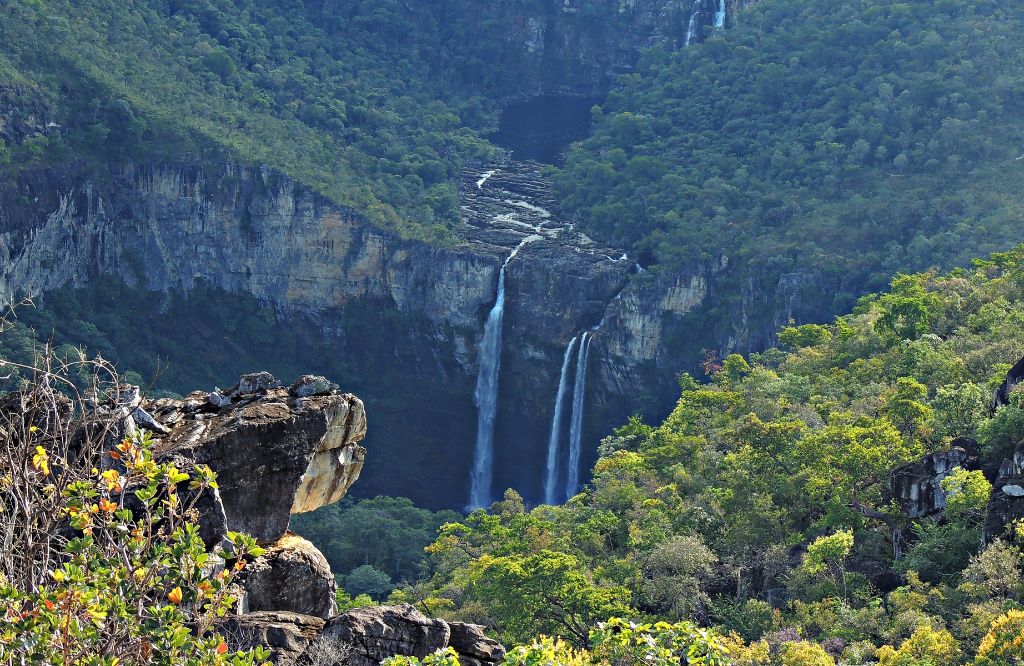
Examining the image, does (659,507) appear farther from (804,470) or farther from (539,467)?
(539,467)

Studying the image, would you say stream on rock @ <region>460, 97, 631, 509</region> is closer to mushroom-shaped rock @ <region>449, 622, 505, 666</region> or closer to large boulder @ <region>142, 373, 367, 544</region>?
large boulder @ <region>142, 373, 367, 544</region>

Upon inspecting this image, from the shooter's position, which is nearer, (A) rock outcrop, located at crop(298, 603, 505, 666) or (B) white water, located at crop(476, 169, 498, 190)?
(A) rock outcrop, located at crop(298, 603, 505, 666)

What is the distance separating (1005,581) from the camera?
21391 mm

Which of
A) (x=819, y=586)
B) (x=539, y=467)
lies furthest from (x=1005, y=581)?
(x=539, y=467)

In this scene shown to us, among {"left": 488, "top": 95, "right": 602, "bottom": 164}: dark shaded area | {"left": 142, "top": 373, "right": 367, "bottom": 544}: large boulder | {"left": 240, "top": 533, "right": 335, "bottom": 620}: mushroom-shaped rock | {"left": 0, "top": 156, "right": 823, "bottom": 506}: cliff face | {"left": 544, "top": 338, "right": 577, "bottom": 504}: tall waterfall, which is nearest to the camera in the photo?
{"left": 240, "top": 533, "right": 335, "bottom": 620}: mushroom-shaped rock

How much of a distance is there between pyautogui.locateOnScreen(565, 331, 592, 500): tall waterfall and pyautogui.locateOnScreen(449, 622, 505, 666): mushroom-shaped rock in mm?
40648

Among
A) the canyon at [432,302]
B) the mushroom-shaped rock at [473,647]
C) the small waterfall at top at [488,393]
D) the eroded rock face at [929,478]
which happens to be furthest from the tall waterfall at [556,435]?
the mushroom-shaped rock at [473,647]

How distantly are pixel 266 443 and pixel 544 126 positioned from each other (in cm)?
6055

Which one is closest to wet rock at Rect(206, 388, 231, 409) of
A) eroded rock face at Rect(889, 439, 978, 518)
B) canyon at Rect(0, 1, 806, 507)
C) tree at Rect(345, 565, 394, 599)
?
eroded rock face at Rect(889, 439, 978, 518)

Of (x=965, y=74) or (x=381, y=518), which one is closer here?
(x=381, y=518)

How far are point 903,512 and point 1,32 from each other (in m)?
40.0

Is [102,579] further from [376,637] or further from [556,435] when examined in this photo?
[556,435]

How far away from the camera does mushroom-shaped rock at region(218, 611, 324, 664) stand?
12109 millimetres

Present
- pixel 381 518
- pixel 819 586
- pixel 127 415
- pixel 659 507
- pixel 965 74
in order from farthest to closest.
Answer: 1. pixel 965 74
2. pixel 381 518
3. pixel 659 507
4. pixel 819 586
5. pixel 127 415
